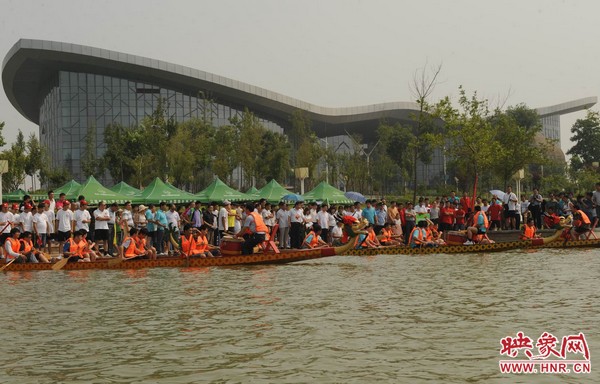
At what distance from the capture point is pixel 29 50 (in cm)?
7869

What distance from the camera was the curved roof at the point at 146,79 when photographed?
8069 centimetres

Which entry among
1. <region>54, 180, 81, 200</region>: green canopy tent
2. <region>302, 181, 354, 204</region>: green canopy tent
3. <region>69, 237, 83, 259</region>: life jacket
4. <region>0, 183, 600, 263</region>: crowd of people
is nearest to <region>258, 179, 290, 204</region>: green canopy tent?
<region>302, 181, 354, 204</region>: green canopy tent

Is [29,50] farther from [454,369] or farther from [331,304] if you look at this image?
[454,369]

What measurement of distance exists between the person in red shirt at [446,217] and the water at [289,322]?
23.3 ft

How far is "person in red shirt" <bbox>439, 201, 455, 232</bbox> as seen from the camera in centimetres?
2643

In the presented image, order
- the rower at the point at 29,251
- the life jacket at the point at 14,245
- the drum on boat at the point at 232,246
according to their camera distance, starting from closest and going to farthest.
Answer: the life jacket at the point at 14,245 → the drum on boat at the point at 232,246 → the rower at the point at 29,251

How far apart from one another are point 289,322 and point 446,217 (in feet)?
51.0

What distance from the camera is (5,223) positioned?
2147 centimetres

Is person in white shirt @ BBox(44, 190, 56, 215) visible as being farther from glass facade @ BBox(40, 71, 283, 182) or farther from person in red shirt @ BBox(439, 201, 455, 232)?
glass facade @ BBox(40, 71, 283, 182)

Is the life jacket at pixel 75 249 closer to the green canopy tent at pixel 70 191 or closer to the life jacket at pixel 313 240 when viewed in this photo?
the life jacket at pixel 313 240

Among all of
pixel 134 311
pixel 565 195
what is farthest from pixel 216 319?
pixel 565 195

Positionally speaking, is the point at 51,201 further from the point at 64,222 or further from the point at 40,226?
the point at 40,226

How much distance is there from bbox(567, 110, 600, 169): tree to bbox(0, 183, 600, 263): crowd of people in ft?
162

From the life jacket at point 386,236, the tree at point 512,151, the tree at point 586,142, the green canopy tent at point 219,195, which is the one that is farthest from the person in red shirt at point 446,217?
the tree at point 586,142
